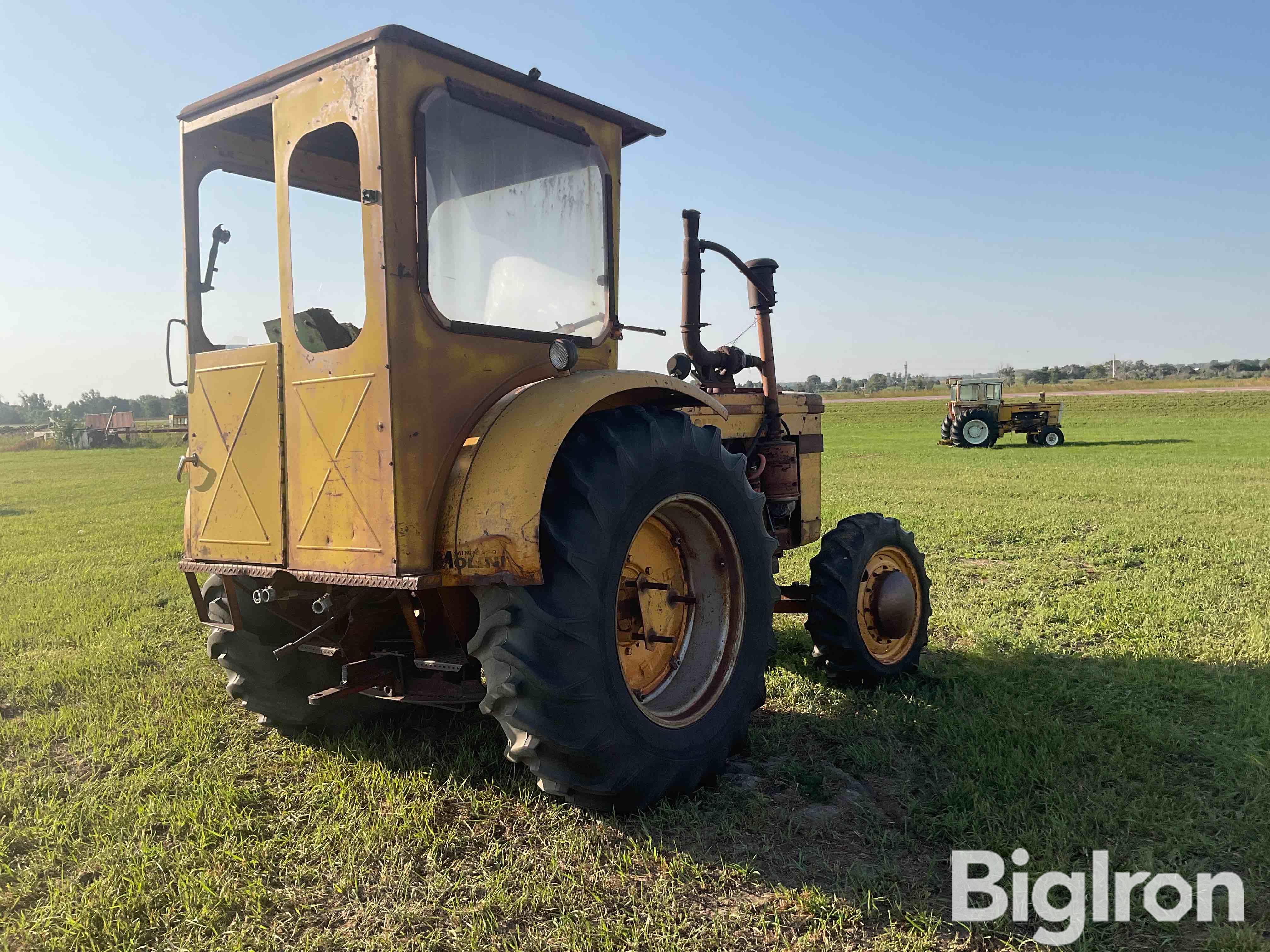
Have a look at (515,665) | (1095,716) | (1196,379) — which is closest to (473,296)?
(515,665)

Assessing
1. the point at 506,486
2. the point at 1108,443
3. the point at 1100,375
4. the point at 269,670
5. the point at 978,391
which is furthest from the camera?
the point at 1100,375

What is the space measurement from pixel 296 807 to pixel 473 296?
2.07 metres

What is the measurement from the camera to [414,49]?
2.85 meters

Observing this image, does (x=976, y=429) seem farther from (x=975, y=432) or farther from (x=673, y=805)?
(x=673, y=805)

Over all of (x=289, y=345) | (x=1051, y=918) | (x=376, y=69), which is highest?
(x=376, y=69)

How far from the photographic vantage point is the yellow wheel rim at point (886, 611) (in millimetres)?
4559

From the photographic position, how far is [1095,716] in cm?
398

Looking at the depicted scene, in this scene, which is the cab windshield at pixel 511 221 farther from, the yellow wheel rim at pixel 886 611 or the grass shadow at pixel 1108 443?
the grass shadow at pixel 1108 443

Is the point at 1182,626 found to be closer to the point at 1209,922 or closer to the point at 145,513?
the point at 1209,922

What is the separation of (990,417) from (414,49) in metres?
28.1

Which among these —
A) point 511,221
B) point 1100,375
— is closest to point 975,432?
point 511,221

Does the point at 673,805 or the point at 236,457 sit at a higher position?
the point at 236,457

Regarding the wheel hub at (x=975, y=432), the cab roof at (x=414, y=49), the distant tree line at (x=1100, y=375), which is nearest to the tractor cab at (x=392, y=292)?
the cab roof at (x=414, y=49)

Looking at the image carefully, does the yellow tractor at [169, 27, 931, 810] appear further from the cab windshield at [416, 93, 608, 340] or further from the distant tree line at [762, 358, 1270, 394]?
the distant tree line at [762, 358, 1270, 394]
